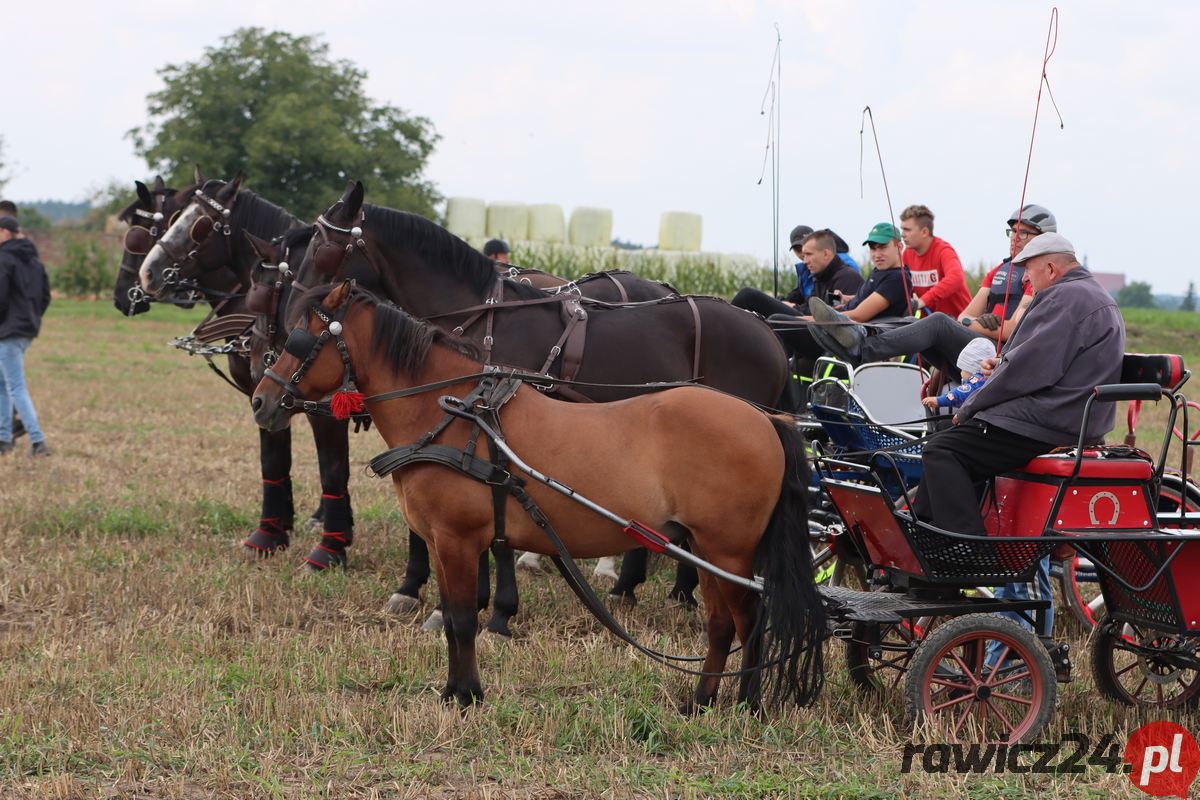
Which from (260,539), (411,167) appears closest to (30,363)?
(260,539)

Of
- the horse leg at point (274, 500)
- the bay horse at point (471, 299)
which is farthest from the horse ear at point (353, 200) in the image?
the horse leg at point (274, 500)

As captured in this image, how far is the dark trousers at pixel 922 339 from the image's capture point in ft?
20.2

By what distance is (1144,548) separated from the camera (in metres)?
4.58

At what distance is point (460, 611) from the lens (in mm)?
4707

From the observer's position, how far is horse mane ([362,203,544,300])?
242 inches

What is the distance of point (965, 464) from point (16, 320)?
9.44 m

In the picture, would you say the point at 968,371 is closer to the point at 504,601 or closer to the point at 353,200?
the point at 504,601

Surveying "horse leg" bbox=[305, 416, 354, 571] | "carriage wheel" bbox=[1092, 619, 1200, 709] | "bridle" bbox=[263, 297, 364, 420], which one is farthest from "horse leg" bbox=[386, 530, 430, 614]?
"carriage wheel" bbox=[1092, 619, 1200, 709]

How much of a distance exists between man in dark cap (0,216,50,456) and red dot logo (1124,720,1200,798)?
382 inches

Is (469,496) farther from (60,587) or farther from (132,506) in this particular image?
(132,506)

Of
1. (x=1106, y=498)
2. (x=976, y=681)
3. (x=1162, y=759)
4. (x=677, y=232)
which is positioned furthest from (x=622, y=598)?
(x=677, y=232)

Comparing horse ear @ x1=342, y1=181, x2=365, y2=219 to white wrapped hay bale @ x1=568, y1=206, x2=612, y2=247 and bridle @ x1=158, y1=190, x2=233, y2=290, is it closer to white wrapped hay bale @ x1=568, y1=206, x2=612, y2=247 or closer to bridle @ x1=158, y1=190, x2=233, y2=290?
bridle @ x1=158, y1=190, x2=233, y2=290

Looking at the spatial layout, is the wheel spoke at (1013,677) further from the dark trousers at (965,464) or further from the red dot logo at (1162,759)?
the dark trousers at (965,464)

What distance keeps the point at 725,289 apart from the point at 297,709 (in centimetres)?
1965
